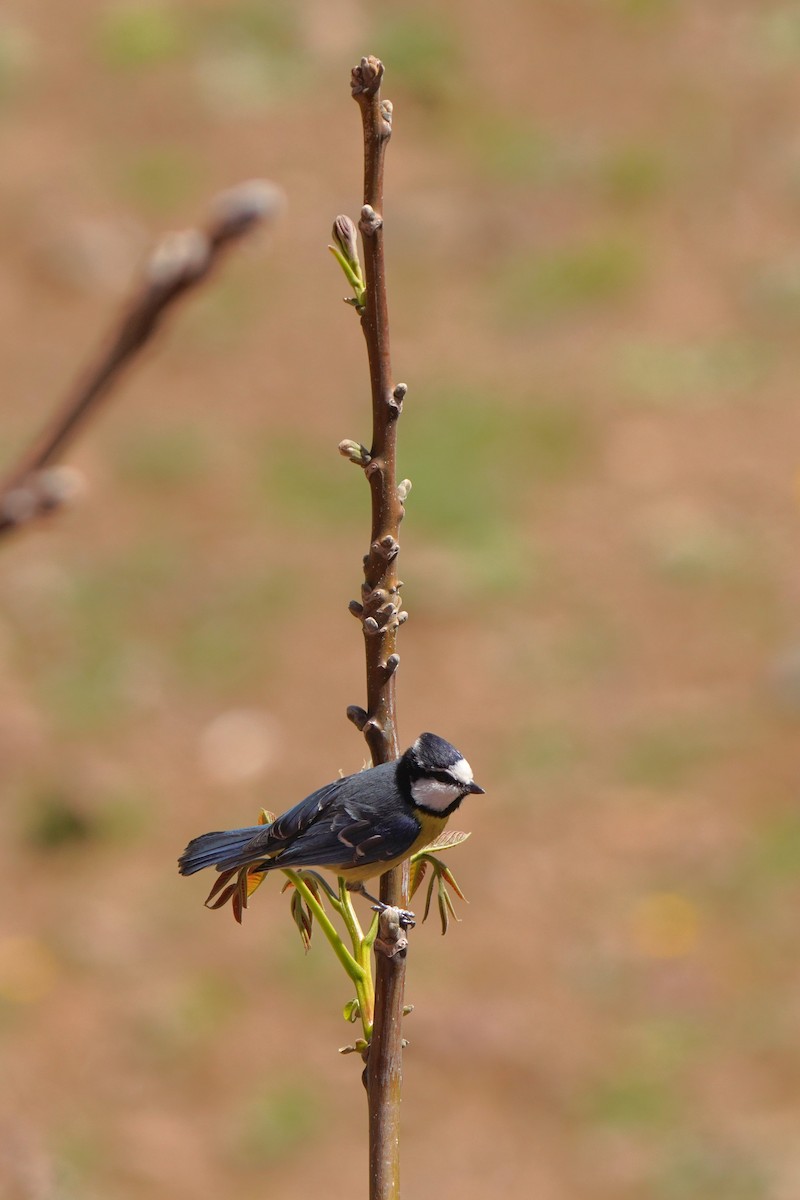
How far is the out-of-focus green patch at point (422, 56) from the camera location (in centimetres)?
1373

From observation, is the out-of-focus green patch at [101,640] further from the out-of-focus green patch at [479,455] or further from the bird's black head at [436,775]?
the bird's black head at [436,775]

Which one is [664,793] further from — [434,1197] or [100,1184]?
[100,1184]

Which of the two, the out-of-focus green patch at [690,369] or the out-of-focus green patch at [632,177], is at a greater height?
the out-of-focus green patch at [632,177]

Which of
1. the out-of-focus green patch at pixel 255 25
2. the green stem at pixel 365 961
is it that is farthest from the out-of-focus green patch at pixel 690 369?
the green stem at pixel 365 961

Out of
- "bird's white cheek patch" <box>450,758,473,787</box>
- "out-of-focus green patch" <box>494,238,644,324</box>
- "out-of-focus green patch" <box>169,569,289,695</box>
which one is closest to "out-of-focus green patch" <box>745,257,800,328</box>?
"out-of-focus green patch" <box>494,238,644,324</box>

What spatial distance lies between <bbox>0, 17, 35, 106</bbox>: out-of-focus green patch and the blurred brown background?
45 millimetres

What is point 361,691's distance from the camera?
943cm

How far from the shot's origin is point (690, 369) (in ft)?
38.2

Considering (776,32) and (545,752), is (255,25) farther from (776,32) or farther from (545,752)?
(545,752)

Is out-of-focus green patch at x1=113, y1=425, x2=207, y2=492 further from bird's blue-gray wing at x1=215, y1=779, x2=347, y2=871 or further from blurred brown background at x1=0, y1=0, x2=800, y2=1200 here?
bird's blue-gray wing at x1=215, y1=779, x2=347, y2=871

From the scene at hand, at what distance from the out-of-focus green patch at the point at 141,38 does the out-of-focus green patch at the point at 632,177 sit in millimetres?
3771

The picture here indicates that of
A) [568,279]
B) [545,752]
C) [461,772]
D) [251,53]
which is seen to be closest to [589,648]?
[545,752]

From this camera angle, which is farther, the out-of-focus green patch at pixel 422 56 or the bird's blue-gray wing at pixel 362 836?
the out-of-focus green patch at pixel 422 56

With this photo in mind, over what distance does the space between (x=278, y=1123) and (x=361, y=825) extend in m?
4.89
